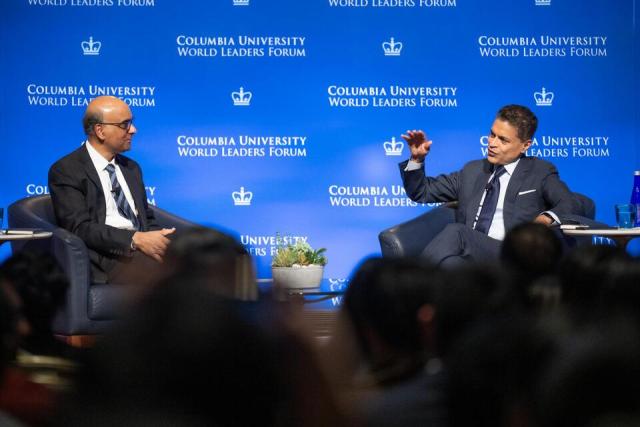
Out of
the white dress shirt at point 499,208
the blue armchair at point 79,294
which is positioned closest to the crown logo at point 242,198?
the white dress shirt at point 499,208

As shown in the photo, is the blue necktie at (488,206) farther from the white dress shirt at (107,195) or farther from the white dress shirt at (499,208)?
the white dress shirt at (107,195)

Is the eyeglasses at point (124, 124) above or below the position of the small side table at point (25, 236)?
above

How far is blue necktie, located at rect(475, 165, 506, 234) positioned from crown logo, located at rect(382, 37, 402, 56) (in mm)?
1750

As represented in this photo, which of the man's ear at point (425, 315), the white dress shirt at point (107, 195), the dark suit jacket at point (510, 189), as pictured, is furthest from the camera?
the dark suit jacket at point (510, 189)

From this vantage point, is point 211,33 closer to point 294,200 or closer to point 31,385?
point 294,200

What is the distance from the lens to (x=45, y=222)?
496 cm

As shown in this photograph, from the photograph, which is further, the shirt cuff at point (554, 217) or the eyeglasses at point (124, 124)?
the eyeglasses at point (124, 124)

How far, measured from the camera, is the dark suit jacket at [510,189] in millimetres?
5332

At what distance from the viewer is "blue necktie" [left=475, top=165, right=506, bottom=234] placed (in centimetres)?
537

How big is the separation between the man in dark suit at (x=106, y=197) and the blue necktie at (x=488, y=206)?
1752 millimetres

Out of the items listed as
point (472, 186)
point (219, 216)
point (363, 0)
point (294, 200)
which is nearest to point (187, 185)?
point (219, 216)

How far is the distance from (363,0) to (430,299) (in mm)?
5402

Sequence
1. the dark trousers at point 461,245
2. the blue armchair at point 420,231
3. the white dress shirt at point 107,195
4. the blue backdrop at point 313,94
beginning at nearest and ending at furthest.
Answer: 1. the dark trousers at point 461,245
2. the blue armchair at point 420,231
3. the white dress shirt at point 107,195
4. the blue backdrop at point 313,94

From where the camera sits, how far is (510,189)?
539 cm
